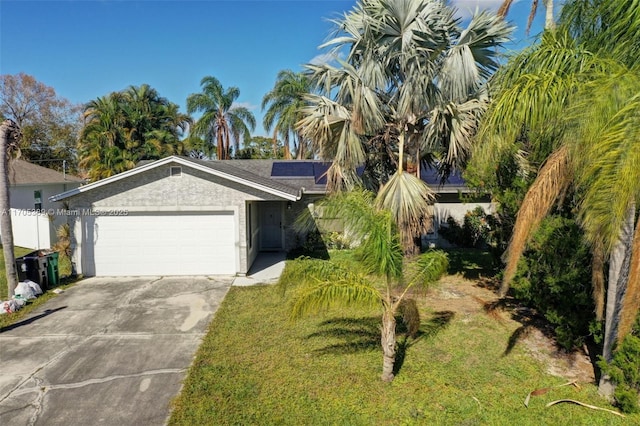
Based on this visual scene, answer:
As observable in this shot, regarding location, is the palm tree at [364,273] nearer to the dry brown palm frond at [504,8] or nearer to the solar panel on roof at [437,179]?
the dry brown palm frond at [504,8]

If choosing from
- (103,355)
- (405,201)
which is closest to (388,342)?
(405,201)

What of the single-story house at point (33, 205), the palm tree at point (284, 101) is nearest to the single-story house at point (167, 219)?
the single-story house at point (33, 205)

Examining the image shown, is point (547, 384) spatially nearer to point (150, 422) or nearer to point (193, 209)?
point (150, 422)

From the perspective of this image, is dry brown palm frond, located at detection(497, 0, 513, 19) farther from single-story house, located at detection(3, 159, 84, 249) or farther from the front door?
single-story house, located at detection(3, 159, 84, 249)

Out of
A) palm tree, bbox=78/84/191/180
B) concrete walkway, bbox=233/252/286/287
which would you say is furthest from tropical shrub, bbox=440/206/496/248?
palm tree, bbox=78/84/191/180

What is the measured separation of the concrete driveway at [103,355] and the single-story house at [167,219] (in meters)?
1.38

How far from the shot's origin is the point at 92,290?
33.3 ft

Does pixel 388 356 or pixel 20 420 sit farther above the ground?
pixel 388 356

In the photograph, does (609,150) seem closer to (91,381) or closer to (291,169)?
(91,381)

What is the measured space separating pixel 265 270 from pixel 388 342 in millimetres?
7589

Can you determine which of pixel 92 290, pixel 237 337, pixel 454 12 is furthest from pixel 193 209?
pixel 454 12

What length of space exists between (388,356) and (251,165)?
14.8 m

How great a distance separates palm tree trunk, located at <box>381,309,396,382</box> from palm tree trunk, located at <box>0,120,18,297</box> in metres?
9.06

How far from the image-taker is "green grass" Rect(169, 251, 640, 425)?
4758mm
